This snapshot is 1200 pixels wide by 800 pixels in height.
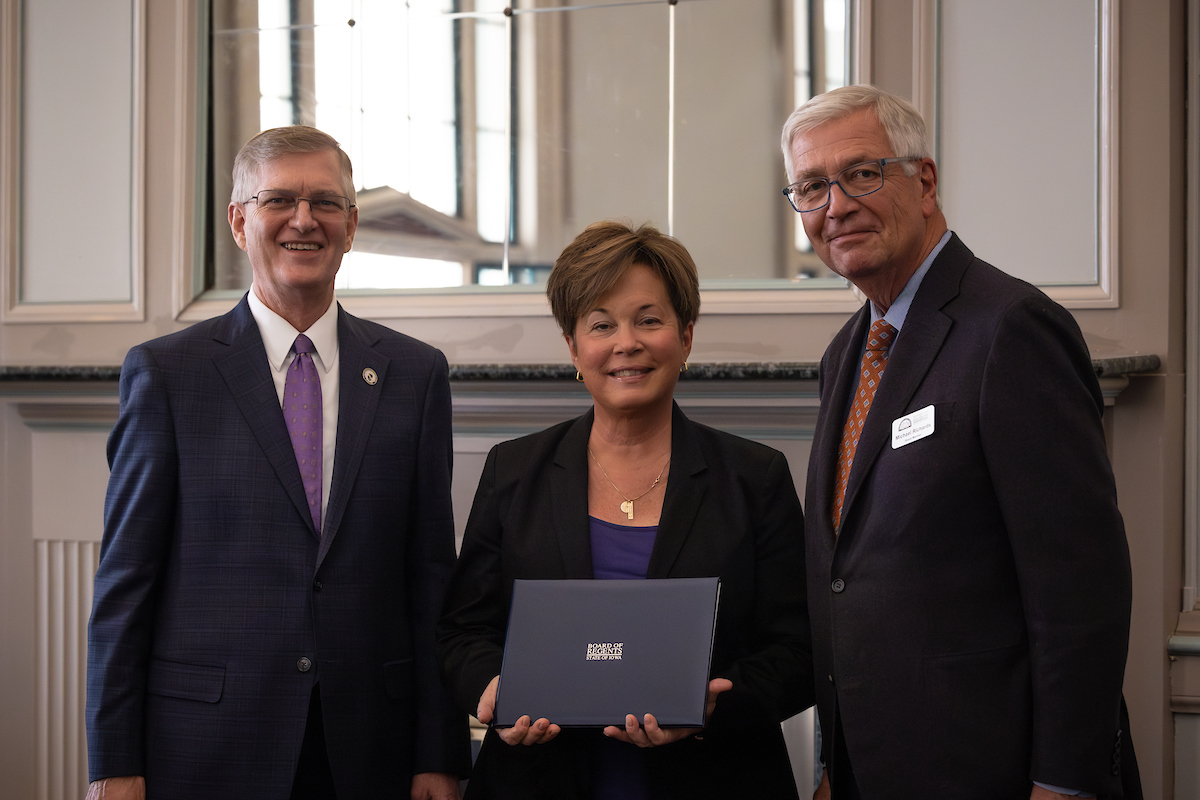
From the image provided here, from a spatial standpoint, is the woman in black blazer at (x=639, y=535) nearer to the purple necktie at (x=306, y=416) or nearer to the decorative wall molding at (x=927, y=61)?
the purple necktie at (x=306, y=416)

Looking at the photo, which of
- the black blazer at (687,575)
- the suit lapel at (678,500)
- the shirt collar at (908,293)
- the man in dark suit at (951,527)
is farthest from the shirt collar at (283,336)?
the shirt collar at (908,293)

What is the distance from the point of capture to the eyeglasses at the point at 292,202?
1.71 meters

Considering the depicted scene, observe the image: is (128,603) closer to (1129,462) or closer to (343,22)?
(343,22)

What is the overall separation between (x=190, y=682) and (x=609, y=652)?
0.73 meters

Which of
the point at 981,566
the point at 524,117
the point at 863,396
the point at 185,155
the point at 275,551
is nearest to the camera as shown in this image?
the point at 981,566

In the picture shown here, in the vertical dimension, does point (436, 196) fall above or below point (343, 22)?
below

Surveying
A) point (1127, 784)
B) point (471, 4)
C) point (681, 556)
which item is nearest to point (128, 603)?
point (681, 556)

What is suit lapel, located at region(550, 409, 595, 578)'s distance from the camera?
158cm

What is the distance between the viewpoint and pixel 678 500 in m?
1.60

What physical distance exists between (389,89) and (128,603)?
1672mm

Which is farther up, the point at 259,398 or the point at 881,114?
the point at 881,114

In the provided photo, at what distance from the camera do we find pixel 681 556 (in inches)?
61.8

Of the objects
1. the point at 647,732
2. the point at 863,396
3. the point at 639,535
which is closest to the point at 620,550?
the point at 639,535

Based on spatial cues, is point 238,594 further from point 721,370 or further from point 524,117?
point 524,117
